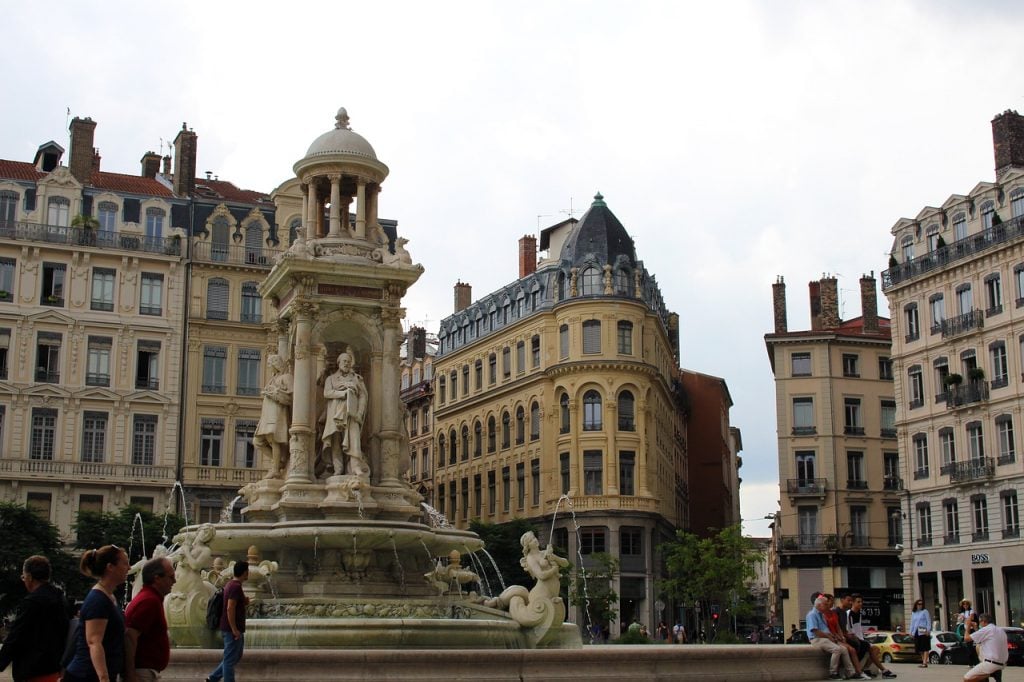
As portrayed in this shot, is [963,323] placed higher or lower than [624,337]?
lower

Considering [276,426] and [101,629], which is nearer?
[101,629]

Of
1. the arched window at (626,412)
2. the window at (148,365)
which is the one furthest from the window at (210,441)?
the arched window at (626,412)

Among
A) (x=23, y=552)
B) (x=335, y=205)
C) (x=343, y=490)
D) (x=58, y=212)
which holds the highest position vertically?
(x=58, y=212)

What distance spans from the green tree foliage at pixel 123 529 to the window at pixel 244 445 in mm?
7151

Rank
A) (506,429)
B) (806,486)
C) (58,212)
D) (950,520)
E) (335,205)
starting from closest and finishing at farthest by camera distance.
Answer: (335,205)
(950,520)
(58,212)
(806,486)
(506,429)

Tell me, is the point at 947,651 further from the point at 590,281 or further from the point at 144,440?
the point at 144,440

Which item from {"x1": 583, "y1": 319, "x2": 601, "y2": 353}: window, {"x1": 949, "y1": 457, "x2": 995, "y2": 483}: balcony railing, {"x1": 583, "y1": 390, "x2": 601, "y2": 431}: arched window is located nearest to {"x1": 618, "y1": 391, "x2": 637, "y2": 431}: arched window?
{"x1": 583, "y1": 390, "x2": 601, "y2": 431}: arched window

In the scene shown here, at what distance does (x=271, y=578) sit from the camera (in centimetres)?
2167

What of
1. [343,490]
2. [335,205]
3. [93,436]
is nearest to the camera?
[343,490]

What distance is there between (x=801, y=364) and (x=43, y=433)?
133 feet

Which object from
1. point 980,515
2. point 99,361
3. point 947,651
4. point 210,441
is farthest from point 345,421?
point 980,515

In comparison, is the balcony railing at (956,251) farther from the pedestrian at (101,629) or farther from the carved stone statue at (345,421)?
the pedestrian at (101,629)

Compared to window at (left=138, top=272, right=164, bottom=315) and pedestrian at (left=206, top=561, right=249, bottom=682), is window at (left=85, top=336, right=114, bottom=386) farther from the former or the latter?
pedestrian at (left=206, top=561, right=249, bottom=682)

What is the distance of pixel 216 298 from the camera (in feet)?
198
